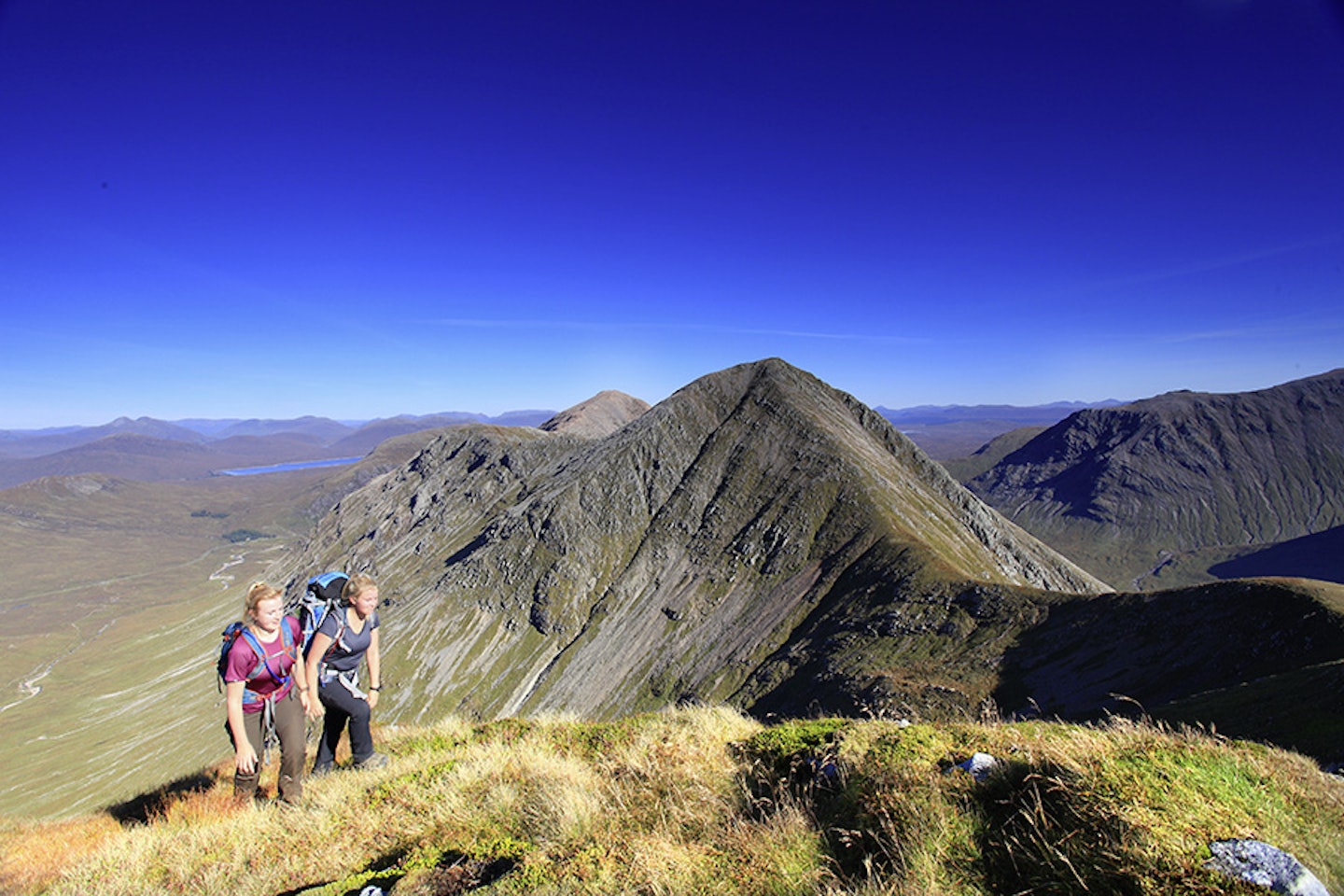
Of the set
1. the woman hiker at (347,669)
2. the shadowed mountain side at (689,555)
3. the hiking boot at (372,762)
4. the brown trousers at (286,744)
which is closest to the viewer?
the brown trousers at (286,744)

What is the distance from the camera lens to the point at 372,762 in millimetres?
10320

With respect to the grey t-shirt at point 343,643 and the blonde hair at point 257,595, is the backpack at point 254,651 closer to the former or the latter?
the blonde hair at point 257,595

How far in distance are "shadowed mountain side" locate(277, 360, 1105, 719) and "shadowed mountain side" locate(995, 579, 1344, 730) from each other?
1470cm

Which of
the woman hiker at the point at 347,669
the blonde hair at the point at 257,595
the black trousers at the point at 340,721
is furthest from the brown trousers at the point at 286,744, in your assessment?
the blonde hair at the point at 257,595

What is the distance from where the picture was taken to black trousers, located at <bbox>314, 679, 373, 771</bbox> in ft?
32.6

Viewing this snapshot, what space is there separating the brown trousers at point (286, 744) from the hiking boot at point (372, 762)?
1.18 metres

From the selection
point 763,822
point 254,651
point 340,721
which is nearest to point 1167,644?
point 763,822

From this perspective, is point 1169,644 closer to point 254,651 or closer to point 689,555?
point 254,651

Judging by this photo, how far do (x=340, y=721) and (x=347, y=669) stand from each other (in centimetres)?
111

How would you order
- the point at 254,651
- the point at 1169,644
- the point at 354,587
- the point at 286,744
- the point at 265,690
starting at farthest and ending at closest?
the point at 1169,644
the point at 354,587
the point at 286,744
the point at 265,690
the point at 254,651

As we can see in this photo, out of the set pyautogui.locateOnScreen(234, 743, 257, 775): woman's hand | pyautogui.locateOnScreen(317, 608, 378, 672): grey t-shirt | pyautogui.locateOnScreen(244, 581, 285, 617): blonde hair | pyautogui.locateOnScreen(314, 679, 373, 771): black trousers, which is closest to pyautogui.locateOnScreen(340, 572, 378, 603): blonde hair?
pyautogui.locateOnScreen(317, 608, 378, 672): grey t-shirt

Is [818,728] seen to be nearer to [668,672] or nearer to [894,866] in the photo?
[894,866]

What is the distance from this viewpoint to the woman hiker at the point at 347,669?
9.68 meters

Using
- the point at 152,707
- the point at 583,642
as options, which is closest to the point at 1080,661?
the point at 583,642
